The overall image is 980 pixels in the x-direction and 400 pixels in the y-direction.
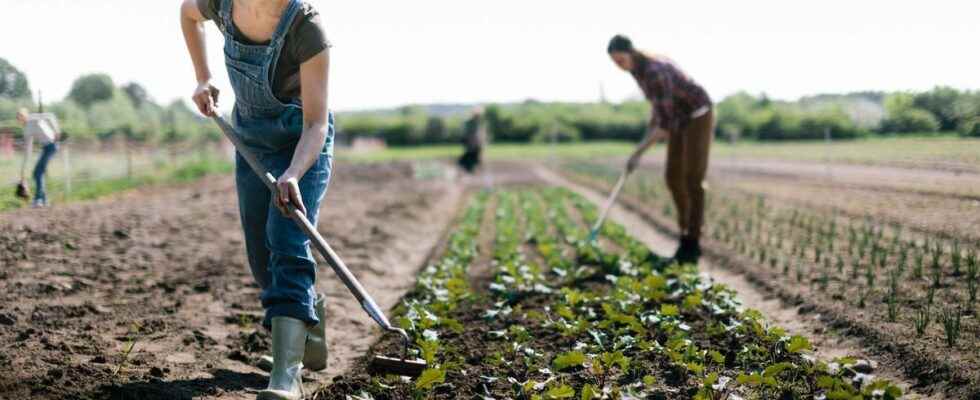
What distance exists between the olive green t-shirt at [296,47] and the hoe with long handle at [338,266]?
0.31 m

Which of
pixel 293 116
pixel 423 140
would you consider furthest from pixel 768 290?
pixel 423 140

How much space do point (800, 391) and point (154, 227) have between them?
23.5 ft

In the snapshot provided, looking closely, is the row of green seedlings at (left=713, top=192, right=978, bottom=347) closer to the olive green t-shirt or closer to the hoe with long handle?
the hoe with long handle

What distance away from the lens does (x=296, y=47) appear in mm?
3432

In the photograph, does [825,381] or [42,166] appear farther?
[42,166]

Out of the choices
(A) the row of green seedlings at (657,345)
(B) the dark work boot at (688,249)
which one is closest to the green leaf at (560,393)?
(A) the row of green seedlings at (657,345)

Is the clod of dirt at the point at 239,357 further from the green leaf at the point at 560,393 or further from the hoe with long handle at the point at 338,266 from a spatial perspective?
the green leaf at the point at 560,393

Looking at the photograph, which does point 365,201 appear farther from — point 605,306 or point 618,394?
point 618,394

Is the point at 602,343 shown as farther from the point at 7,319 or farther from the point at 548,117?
the point at 548,117

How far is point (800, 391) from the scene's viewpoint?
12.0ft

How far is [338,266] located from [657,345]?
1.69 m

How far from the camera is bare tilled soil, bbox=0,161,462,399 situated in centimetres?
383

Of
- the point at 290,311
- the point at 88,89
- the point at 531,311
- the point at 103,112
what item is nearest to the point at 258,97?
the point at 290,311

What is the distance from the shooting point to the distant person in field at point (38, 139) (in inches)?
295
